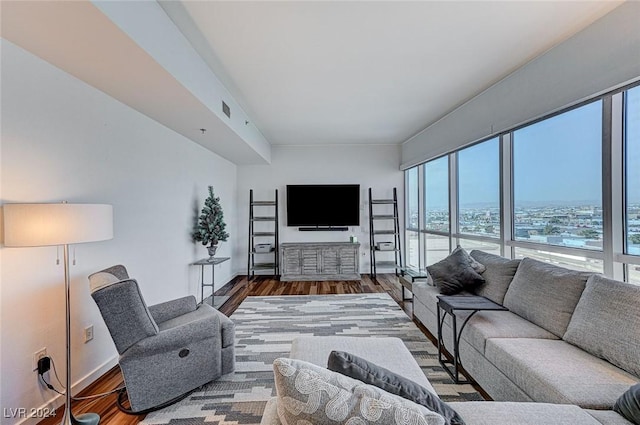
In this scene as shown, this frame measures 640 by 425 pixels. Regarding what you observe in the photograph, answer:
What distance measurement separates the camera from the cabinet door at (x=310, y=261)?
5762mm

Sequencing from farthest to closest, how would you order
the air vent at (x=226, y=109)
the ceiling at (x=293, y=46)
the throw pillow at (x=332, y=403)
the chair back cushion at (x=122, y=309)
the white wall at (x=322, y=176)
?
the white wall at (x=322, y=176)
the air vent at (x=226, y=109)
the chair back cushion at (x=122, y=309)
the ceiling at (x=293, y=46)
the throw pillow at (x=332, y=403)

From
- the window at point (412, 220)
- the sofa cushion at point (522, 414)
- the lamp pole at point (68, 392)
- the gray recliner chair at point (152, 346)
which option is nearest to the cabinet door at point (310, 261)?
the window at point (412, 220)

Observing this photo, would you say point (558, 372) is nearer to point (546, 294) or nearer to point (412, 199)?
point (546, 294)

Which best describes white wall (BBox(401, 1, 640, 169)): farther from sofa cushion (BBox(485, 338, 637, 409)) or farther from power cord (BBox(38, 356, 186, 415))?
power cord (BBox(38, 356, 186, 415))

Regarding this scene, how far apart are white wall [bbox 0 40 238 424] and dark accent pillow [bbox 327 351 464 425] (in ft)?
6.76

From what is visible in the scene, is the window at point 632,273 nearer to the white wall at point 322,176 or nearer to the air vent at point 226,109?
the air vent at point 226,109

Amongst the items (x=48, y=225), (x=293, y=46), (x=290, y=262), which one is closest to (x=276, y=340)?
(x=48, y=225)

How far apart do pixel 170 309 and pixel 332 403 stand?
217 cm

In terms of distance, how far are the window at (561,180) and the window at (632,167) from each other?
19 cm

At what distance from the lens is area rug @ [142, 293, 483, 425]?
199 centimetres

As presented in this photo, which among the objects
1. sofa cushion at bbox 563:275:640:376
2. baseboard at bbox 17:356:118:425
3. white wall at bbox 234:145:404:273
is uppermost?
white wall at bbox 234:145:404:273

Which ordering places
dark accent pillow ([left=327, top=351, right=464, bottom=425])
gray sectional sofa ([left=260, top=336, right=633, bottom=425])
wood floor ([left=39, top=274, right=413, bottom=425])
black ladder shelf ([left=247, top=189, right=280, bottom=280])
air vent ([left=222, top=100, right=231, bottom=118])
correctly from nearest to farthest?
dark accent pillow ([left=327, top=351, right=464, bottom=425]) < gray sectional sofa ([left=260, top=336, right=633, bottom=425]) < air vent ([left=222, top=100, right=231, bottom=118]) < wood floor ([left=39, top=274, right=413, bottom=425]) < black ladder shelf ([left=247, top=189, right=280, bottom=280])

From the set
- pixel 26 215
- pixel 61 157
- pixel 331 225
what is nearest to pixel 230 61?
pixel 61 157

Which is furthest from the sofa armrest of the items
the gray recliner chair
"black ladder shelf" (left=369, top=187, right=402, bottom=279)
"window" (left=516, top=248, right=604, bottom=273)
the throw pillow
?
"black ladder shelf" (left=369, top=187, right=402, bottom=279)
